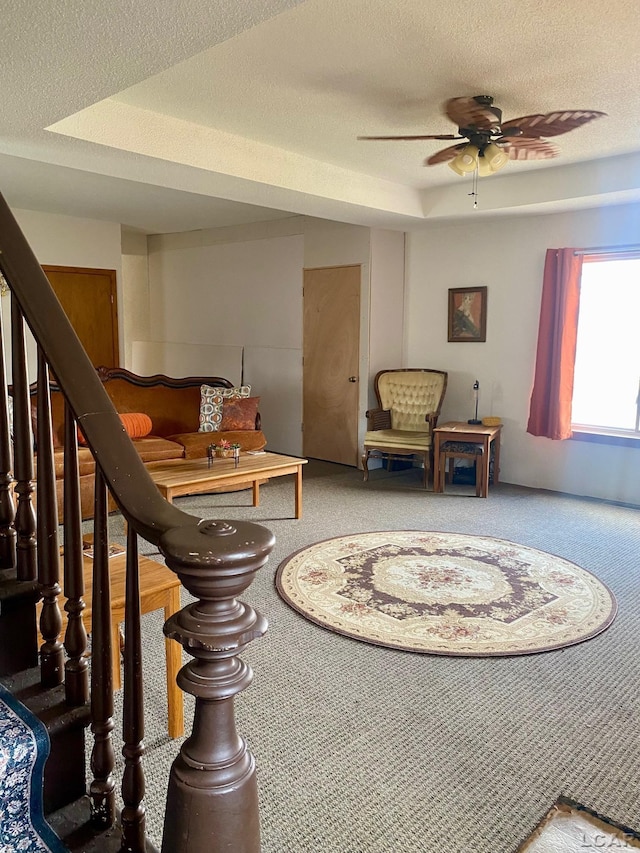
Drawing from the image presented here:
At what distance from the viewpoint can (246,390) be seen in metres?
6.07

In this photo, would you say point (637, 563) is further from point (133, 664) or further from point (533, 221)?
point (133, 664)

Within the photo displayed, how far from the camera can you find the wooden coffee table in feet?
14.1

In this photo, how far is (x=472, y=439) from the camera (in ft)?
18.4

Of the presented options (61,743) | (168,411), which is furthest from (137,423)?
(61,743)

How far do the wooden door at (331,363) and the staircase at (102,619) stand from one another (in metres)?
5.33

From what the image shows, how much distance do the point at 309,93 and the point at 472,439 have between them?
124 inches

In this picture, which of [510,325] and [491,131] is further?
[510,325]

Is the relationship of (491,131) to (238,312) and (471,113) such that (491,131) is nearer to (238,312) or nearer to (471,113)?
(471,113)

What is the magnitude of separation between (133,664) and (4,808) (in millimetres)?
355

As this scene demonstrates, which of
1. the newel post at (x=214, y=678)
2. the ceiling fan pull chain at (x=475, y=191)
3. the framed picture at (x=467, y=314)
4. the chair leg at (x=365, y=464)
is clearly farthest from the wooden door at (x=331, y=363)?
the newel post at (x=214, y=678)

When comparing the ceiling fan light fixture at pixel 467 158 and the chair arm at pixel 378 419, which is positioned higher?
the ceiling fan light fixture at pixel 467 158

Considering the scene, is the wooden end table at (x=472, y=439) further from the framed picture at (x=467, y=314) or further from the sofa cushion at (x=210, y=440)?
the sofa cushion at (x=210, y=440)

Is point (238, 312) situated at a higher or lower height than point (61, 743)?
higher

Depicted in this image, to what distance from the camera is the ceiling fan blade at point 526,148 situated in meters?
3.71
